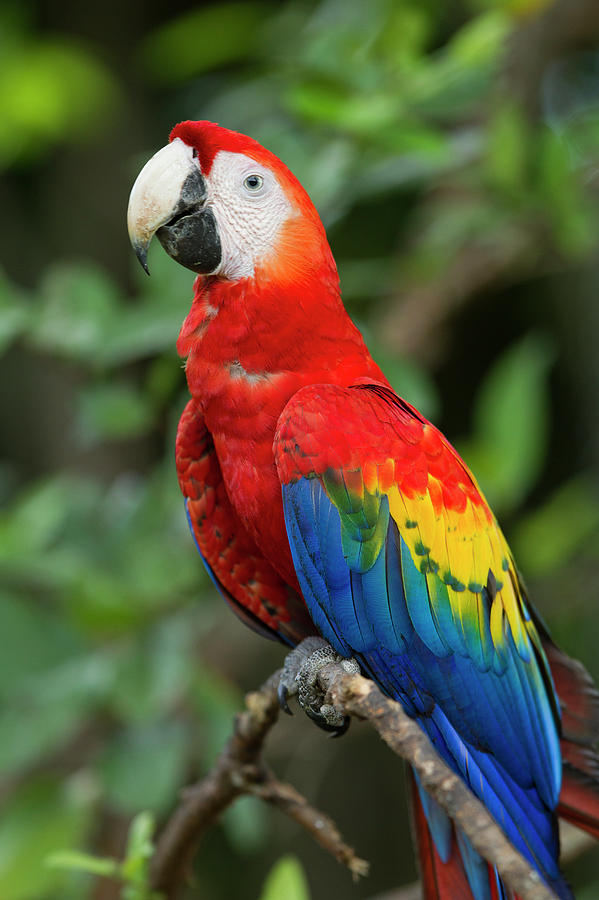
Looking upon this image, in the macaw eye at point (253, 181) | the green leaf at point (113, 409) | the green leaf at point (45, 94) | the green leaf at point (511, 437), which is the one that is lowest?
the green leaf at point (511, 437)

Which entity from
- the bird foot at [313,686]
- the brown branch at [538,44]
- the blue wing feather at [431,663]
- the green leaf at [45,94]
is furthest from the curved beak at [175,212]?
the green leaf at [45,94]

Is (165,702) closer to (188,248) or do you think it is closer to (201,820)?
(201,820)

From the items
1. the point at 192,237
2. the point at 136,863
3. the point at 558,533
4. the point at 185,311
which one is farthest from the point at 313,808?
the point at 558,533

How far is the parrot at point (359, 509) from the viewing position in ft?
2.50

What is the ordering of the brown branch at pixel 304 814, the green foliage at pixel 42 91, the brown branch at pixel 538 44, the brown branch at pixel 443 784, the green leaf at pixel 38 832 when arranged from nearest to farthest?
the brown branch at pixel 443 784, the brown branch at pixel 304 814, the green leaf at pixel 38 832, the brown branch at pixel 538 44, the green foliage at pixel 42 91

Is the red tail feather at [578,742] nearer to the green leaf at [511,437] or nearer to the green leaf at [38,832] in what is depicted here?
the green leaf at [511,437]

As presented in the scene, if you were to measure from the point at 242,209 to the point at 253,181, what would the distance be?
0.09 feet

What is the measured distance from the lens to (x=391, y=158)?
4.38 feet

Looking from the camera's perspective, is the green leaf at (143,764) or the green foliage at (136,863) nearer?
the green foliage at (136,863)

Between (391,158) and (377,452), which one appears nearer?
(377,452)

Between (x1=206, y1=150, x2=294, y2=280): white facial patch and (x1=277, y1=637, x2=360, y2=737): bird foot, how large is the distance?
330 millimetres

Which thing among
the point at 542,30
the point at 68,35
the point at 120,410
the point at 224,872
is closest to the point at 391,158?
the point at 542,30

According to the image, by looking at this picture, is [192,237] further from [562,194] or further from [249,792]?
[562,194]

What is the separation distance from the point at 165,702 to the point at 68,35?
149 cm
